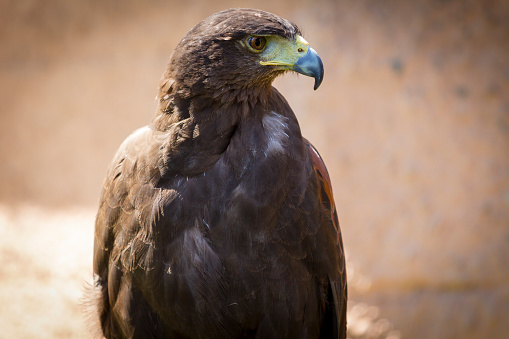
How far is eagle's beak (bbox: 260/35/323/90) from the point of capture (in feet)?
9.20

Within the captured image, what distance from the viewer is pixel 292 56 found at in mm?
2814

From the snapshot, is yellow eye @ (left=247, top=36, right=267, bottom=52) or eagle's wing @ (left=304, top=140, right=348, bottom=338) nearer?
yellow eye @ (left=247, top=36, right=267, bottom=52)

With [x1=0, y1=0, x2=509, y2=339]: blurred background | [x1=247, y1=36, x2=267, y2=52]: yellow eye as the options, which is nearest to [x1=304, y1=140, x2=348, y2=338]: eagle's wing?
[x1=247, y1=36, x2=267, y2=52]: yellow eye

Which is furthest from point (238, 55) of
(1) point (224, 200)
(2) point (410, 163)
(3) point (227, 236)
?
(2) point (410, 163)

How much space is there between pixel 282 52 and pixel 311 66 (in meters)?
0.17

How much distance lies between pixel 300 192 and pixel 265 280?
0.51 m

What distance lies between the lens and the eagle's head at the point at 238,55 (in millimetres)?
2752

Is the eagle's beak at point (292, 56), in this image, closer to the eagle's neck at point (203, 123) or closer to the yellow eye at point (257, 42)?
the yellow eye at point (257, 42)

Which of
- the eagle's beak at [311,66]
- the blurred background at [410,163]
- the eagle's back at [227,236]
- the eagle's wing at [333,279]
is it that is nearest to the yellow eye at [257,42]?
the eagle's beak at [311,66]

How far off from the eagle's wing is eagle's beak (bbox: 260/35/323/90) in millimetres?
607

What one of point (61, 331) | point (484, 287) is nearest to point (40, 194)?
point (61, 331)

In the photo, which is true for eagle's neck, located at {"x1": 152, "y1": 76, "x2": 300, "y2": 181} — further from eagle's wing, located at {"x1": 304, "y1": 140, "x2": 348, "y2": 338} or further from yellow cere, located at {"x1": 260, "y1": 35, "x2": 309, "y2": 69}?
eagle's wing, located at {"x1": 304, "y1": 140, "x2": 348, "y2": 338}

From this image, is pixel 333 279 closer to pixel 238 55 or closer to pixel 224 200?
pixel 224 200

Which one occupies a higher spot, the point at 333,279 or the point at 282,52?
the point at 282,52
